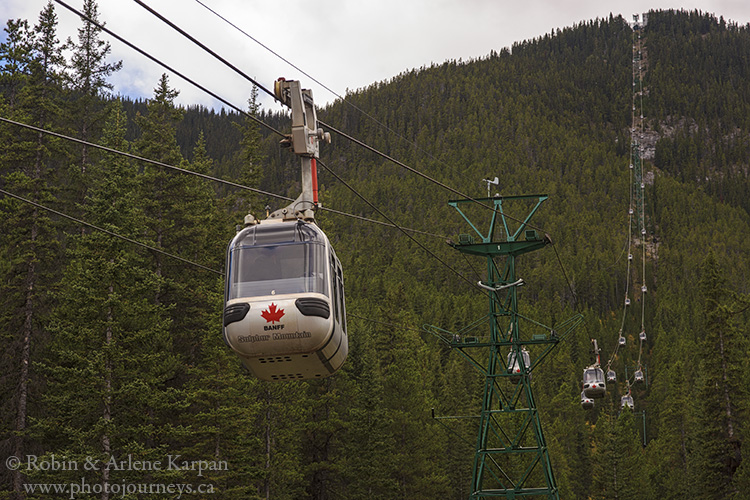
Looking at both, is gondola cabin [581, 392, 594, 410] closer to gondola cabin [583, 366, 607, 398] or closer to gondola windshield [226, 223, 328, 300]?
gondola cabin [583, 366, 607, 398]

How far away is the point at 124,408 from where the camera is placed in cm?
3669

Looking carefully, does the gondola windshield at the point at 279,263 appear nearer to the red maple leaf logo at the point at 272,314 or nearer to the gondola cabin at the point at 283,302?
the gondola cabin at the point at 283,302

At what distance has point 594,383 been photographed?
42312mm

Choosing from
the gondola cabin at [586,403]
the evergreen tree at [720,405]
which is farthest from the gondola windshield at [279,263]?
the evergreen tree at [720,405]

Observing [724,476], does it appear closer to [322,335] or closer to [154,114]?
[154,114]

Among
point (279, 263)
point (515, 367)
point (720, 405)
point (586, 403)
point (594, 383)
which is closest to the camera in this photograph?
point (279, 263)

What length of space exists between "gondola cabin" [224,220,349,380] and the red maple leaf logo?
0.02 meters

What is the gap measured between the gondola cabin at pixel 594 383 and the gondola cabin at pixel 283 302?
27.6 m

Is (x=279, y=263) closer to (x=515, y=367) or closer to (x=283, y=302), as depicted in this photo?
(x=283, y=302)

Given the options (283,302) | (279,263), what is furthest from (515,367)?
(283,302)

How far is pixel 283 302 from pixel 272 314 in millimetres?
263

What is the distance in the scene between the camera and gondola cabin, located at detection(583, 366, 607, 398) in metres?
42.1

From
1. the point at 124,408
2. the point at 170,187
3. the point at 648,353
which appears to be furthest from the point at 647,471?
the point at 648,353

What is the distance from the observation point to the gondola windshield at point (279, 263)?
15.8m
